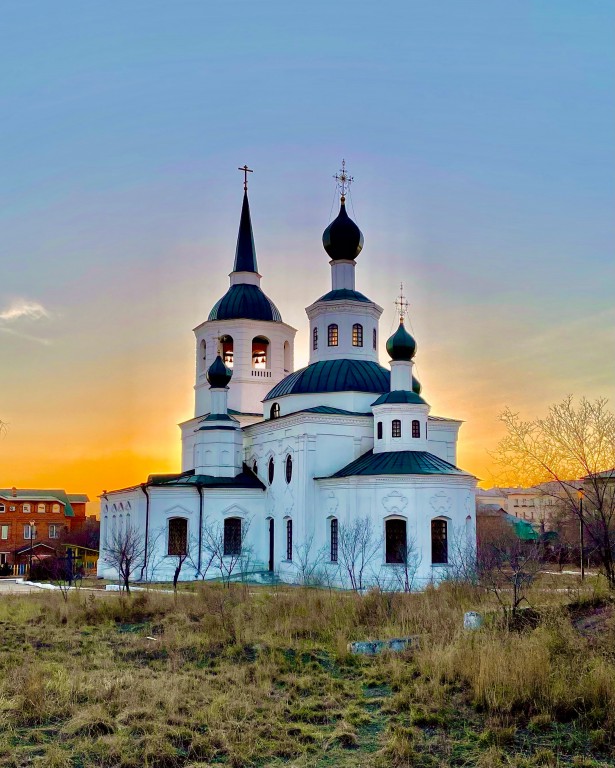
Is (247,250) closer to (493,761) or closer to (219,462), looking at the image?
(219,462)

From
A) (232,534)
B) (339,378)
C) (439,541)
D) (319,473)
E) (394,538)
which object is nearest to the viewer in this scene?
(439,541)

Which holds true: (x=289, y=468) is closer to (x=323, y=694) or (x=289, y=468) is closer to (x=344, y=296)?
(x=344, y=296)

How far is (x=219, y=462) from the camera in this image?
3412 centimetres

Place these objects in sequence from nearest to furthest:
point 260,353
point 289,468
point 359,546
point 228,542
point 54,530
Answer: point 359,546, point 289,468, point 228,542, point 260,353, point 54,530

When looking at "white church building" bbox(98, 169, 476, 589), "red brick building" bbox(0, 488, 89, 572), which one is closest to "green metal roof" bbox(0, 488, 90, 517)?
"red brick building" bbox(0, 488, 89, 572)

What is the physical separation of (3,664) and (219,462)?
A: 21.8m

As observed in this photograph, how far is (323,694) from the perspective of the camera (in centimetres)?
1028

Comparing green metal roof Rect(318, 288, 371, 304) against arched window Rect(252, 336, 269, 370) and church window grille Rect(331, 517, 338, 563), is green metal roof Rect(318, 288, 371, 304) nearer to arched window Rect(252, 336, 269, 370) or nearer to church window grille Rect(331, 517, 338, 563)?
arched window Rect(252, 336, 269, 370)

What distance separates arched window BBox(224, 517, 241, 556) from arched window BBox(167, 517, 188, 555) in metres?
1.65

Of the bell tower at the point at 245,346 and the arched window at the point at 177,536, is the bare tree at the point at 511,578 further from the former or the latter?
the bell tower at the point at 245,346

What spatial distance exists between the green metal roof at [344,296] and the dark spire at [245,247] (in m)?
8.58

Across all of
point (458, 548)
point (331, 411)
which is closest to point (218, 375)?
point (331, 411)

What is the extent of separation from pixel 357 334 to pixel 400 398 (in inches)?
229

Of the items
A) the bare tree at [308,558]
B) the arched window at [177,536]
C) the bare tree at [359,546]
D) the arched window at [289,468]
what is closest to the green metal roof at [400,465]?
the bare tree at [359,546]
